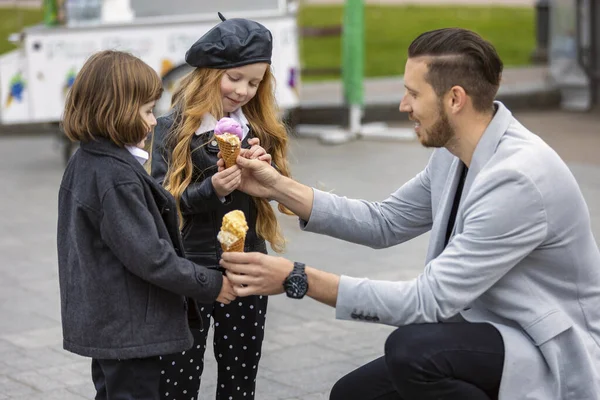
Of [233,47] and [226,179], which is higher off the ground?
[233,47]

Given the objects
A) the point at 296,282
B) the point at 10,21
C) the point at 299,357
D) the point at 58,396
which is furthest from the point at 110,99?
the point at 10,21

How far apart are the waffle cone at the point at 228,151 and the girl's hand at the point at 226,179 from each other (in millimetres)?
22

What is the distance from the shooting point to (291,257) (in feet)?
21.8

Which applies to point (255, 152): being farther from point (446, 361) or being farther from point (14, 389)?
point (14, 389)

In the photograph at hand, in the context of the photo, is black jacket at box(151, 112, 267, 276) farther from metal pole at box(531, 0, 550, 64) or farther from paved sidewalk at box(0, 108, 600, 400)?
metal pole at box(531, 0, 550, 64)

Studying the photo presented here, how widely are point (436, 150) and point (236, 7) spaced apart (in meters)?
7.99

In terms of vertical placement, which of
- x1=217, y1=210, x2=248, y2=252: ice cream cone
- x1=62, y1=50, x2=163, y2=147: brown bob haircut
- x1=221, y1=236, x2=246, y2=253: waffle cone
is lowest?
x1=221, y1=236, x2=246, y2=253: waffle cone

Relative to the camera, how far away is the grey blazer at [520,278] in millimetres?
2941

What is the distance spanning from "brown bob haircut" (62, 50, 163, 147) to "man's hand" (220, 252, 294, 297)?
0.45 meters

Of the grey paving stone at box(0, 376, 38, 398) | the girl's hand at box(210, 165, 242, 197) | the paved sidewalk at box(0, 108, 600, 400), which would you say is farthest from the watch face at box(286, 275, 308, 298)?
the grey paving stone at box(0, 376, 38, 398)

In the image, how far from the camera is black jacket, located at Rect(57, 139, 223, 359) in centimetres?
291

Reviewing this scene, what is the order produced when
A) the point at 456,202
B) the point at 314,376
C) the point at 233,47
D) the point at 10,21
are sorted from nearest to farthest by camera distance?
the point at 456,202 → the point at 233,47 → the point at 314,376 → the point at 10,21

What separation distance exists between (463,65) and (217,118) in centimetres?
89

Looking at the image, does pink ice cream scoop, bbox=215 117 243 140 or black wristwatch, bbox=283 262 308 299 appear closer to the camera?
black wristwatch, bbox=283 262 308 299
